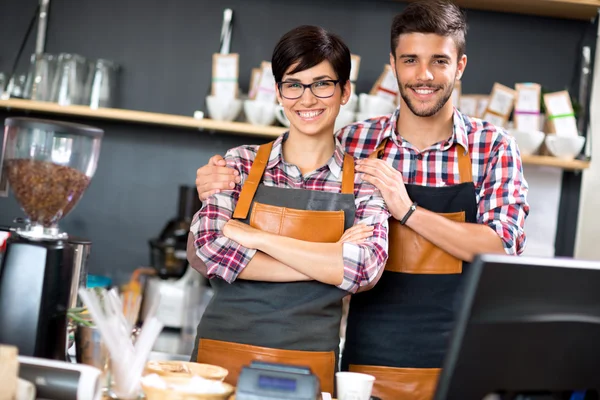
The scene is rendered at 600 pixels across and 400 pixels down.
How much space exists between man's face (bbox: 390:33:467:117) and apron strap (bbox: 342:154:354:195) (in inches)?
9.4

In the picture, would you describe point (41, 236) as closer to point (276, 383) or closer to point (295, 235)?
point (276, 383)

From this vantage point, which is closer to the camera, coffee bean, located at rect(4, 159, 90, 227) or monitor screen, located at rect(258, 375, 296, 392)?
monitor screen, located at rect(258, 375, 296, 392)

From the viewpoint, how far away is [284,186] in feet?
6.11

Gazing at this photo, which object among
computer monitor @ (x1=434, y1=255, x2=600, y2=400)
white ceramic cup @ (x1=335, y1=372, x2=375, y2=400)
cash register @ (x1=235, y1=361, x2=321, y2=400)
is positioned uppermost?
computer monitor @ (x1=434, y1=255, x2=600, y2=400)

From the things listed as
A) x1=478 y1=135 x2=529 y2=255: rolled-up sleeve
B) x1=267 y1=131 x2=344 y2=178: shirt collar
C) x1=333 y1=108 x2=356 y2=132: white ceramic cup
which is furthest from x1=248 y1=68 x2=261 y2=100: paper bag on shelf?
x1=478 y1=135 x2=529 y2=255: rolled-up sleeve

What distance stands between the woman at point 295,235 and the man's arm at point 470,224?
41 millimetres

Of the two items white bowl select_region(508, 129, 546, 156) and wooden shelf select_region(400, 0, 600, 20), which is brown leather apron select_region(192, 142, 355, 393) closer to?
white bowl select_region(508, 129, 546, 156)

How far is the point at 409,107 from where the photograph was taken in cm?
199

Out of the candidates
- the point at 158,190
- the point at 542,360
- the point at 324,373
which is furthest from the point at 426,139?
the point at 158,190

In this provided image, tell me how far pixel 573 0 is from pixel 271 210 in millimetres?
1649

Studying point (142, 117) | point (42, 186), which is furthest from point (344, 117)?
point (42, 186)

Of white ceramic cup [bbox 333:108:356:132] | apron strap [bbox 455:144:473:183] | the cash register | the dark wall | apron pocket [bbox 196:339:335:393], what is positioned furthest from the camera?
the dark wall

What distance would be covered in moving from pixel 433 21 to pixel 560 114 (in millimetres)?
1026

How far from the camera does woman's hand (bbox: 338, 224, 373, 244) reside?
1.72m
